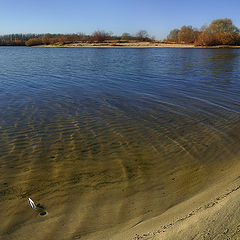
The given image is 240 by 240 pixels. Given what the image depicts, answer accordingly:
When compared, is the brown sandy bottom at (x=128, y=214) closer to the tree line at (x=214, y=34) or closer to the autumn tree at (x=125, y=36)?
the tree line at (x=214, y=34)

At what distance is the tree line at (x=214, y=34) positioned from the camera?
6619 cm

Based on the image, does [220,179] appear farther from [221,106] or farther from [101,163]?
[221,106]

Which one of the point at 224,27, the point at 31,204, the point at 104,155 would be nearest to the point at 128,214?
the point at 31,204

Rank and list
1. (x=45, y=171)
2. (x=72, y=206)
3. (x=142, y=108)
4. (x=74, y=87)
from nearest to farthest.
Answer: (x=72, y=206) → (x=45, y=171) → (x=142, y=108) → (x=74, y=87)

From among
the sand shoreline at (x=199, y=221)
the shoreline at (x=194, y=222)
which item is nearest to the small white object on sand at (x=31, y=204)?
the shoreline at (x=194, y=222)

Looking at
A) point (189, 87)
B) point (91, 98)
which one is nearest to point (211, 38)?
point (189, 87)

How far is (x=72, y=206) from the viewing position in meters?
3.52

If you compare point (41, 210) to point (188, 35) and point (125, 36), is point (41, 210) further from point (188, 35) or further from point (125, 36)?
point (125, 36)

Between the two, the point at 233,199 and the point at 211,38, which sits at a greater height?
the point at 211,38

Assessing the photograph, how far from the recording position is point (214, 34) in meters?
68.6

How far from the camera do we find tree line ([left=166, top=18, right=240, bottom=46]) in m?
66.2

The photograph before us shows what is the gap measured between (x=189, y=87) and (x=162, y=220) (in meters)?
10.2

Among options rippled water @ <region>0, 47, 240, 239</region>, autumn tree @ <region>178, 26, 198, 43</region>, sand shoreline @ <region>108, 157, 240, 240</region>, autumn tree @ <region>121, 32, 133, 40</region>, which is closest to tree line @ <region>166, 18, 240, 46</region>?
autumn tree @ <region>178, 26, 198, 43</region>

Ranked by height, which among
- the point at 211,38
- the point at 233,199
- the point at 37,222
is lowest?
the point at 37,222
